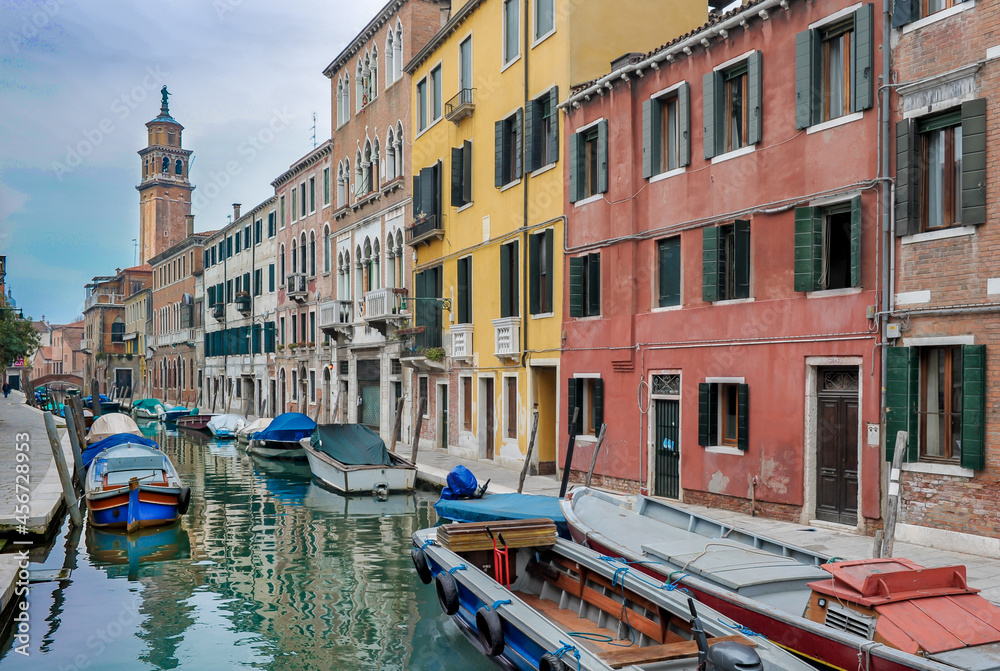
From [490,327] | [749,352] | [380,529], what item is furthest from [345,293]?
[749,352]

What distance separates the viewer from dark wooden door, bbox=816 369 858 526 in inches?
438

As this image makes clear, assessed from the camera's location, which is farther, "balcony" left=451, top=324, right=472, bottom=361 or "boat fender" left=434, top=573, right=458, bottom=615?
"balcony" left=451, top=324, right=472, bottom=361

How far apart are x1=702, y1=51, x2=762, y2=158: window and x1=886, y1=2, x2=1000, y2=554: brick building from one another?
8.66 feet

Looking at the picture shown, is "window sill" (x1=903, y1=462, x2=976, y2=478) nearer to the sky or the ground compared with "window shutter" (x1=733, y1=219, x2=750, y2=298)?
nearer to the ground

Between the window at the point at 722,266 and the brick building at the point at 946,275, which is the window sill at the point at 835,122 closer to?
the brick building at the point at 946,275

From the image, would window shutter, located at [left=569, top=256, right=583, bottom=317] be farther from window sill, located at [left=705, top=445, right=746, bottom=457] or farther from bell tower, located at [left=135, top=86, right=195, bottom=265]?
bell tower, located at [left=135, top=86, right=195, bottom=265]

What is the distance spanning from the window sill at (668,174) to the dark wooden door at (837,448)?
4.21 metres

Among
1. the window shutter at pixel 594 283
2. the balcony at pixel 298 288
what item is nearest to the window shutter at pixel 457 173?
the window shutter at pixel 594 283

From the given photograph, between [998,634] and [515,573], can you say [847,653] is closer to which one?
[998,634]

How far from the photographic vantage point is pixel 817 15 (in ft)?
37.7

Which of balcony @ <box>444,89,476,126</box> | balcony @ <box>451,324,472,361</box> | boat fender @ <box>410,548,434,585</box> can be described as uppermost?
balcony @ <box>444,89,476,126</box>

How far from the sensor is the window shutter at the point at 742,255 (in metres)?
12.7

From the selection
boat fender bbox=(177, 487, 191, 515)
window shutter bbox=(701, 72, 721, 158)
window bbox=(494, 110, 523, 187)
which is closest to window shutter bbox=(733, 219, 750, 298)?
window shutter bbox=(701, 72, 721, 158)

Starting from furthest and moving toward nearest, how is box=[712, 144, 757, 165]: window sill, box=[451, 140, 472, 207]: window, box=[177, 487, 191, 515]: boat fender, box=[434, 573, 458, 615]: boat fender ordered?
box=[451, 140, 472, 207]: window < box=[177, 487, 191, 515]: boat fender < box=[712, 144, 757, 165]: window sill < box=[434, 573, 458, 615]: boat fender
